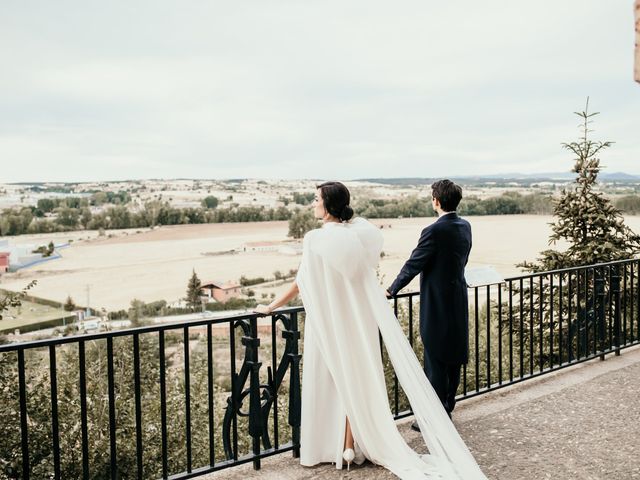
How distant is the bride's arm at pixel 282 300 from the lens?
137 inches

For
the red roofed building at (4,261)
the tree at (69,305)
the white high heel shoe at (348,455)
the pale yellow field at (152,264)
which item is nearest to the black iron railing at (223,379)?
the white high heel shoe at (348,455)

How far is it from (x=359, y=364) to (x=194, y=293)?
61.8 m

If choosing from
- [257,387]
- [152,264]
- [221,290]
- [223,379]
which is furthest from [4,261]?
[257,387]

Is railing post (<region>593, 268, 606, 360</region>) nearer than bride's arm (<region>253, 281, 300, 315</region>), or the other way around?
bride's arm (<region>253, 281, 300, 315</region>)

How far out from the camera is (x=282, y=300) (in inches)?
138

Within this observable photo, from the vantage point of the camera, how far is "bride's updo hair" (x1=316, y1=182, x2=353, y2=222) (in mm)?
3428

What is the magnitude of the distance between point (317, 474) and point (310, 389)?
475mm

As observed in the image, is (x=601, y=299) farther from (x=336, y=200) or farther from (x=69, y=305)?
(x=69, y=305)

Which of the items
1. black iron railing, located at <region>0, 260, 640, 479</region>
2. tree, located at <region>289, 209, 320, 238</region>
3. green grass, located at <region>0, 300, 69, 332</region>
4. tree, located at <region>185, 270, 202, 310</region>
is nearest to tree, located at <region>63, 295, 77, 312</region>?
green grass, located at <region>0, 300, 69, 332</region>

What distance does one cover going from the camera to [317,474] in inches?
142

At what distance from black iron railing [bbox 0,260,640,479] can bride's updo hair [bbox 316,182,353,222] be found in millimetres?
666

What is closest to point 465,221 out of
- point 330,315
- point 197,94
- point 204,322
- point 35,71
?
point 330,315

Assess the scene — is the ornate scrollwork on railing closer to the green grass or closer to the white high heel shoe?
the white high heel shoe

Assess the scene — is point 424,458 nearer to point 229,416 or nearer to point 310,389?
point 310,389
